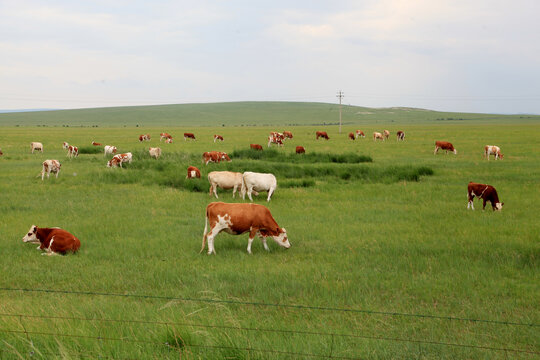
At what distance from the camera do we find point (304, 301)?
830 centimetres

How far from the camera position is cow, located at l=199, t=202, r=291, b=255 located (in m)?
11.3

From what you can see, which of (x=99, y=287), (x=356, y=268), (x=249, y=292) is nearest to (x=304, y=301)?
(x=249, y=292)

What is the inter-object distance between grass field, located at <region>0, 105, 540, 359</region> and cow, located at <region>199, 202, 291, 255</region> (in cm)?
44

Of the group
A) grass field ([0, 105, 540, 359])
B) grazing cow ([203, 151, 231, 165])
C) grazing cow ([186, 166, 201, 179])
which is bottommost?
grass field ([0, 105, 540, 359])

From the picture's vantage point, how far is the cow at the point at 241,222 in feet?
37.2

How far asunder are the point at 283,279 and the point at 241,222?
2441 mm

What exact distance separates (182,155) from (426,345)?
91.8ft

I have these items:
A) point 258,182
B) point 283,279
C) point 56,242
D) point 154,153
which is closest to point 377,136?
point 154,153

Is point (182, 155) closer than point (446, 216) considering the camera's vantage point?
No

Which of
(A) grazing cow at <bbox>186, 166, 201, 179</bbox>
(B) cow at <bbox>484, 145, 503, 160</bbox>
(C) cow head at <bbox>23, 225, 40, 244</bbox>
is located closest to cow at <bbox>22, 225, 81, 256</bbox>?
(C) cow head at <bbox>23, 225, 40, 244</bbox>

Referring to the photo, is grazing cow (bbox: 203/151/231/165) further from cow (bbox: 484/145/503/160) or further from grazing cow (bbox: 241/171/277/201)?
cow (bbox: 484/145/503/160)

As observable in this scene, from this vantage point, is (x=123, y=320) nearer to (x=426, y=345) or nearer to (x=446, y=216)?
(x=426, y=345)

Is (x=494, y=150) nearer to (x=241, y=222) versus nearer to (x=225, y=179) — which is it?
(x=225, y=179)

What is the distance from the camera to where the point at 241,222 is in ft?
37.4
